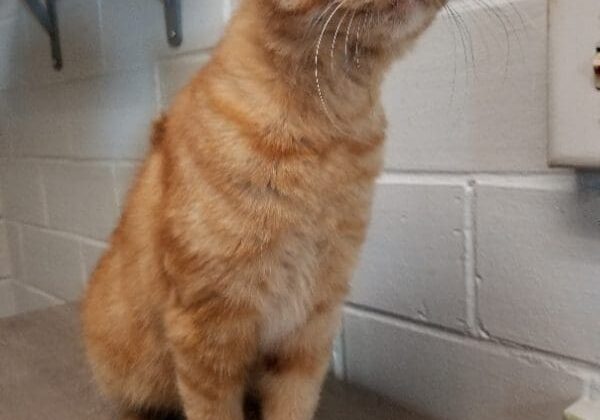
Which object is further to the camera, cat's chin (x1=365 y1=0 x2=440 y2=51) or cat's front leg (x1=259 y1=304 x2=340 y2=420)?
cat's front leg (x1=259 y1=304 x2=340 y2=420)

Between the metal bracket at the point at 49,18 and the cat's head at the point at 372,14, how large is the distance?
1163mm

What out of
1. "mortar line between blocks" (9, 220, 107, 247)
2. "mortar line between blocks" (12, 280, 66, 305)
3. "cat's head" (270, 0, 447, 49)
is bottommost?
"mortar line between blocks" (12, 280, 66, 305)

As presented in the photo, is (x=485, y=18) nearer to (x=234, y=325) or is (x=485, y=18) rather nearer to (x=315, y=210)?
(x=315, y=210)

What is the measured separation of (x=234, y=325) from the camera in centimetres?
77

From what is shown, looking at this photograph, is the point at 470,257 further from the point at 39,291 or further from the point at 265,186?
the point at 39,291

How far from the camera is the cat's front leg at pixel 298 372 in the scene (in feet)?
2.87

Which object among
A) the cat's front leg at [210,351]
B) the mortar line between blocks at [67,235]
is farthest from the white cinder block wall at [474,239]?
the mortar line between blocks at [67,235]

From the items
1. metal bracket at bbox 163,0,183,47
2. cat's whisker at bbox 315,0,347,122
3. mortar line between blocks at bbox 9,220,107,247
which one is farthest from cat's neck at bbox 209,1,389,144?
mortar line between blocks at bbox 9,220,107,247

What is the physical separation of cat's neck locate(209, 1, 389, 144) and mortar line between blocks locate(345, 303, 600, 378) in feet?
1.23

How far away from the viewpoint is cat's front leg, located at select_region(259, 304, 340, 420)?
88cm

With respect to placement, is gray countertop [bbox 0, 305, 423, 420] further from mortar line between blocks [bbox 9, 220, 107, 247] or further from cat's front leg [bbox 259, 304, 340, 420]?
mortar line between blocks [bbox 9, 220, 107, 247]

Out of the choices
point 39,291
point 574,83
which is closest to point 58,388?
point 574,83

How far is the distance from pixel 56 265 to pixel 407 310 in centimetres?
120

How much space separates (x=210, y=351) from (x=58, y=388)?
1.53 ft
